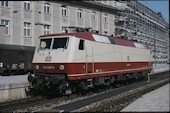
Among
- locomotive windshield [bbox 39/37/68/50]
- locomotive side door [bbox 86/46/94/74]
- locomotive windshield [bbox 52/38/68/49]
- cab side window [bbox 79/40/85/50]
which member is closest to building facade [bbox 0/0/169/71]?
locomotive windshield [bbox 39/37/68/50]

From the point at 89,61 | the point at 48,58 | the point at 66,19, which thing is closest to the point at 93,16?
the point at 66,19

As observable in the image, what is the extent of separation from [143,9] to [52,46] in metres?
50.1

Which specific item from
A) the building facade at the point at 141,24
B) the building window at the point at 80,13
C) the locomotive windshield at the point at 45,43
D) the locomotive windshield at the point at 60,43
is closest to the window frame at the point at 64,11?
the building window at the point at 80,13

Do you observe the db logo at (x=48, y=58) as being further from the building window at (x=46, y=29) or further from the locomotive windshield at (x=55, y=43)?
the building window at (x=46, y=29)

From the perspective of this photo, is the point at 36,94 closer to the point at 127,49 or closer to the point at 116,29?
the point at 127,49

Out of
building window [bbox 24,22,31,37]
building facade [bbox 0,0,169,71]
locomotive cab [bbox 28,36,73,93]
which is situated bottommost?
locomotive cab [bbox 28,36,73,93]

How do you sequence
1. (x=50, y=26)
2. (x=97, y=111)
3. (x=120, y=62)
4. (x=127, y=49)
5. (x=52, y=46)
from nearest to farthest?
(x=97, y=111) < (x=52, y=46) < (x=120, y=62) < (x=127, y=49) < (x=50, y=26)

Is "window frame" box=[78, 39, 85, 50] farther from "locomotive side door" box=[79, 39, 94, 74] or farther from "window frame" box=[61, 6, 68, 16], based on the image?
"window frame" box=[61, 6, 68, 16]

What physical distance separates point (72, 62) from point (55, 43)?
1.48 metres

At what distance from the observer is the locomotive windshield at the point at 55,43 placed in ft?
47.1

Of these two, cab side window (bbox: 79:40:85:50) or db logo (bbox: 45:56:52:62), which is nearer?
db logo (bbox: 45:56:52:62)

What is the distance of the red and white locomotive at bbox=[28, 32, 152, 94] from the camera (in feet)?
45.4

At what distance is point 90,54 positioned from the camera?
50.6ft

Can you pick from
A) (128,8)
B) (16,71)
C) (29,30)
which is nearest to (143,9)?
(128,8)
